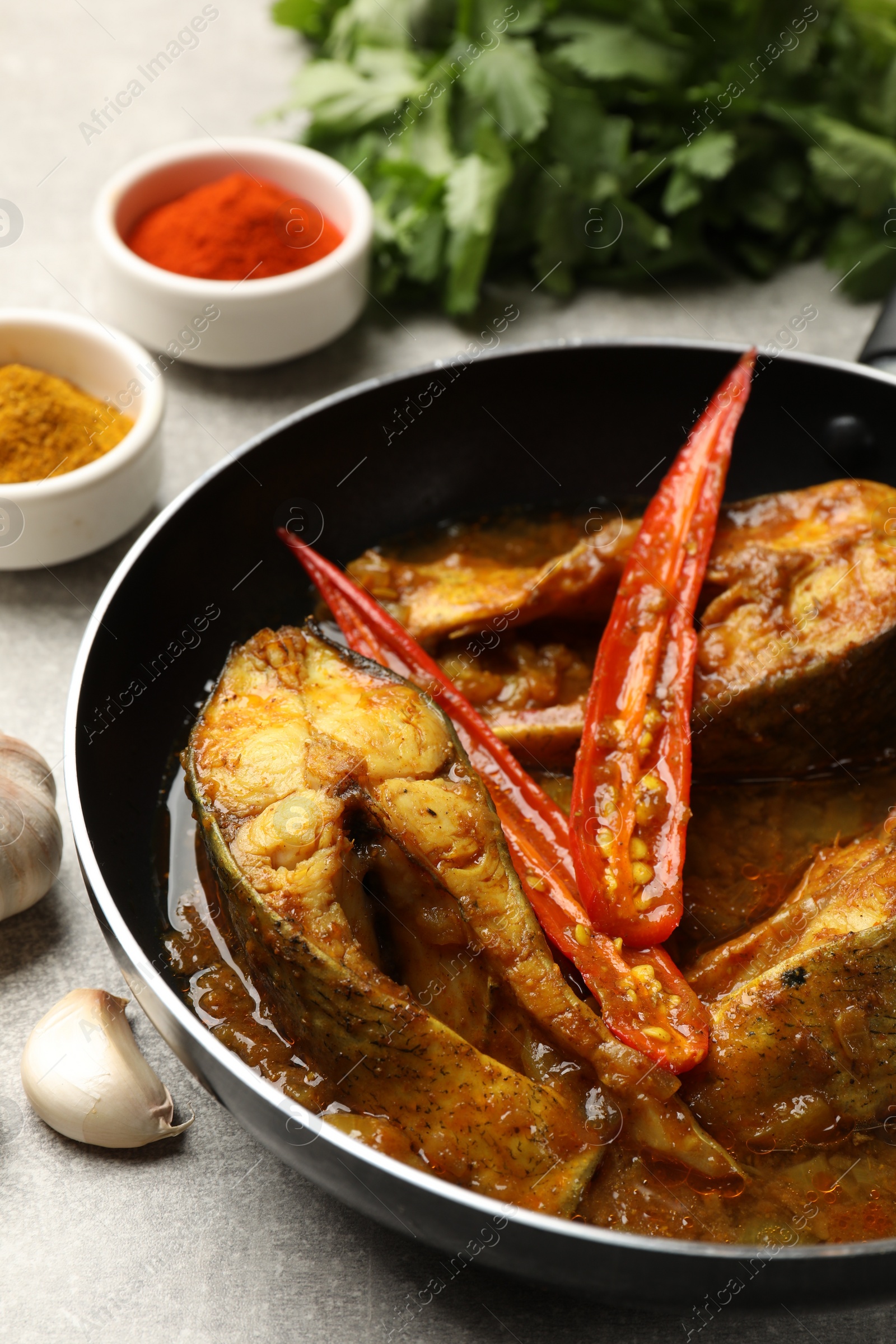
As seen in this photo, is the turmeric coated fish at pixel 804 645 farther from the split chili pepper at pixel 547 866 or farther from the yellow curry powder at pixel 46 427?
the yellow curry powder at pixel 46 427

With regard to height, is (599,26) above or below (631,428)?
above

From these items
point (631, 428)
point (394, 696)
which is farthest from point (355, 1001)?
point (631, 428)

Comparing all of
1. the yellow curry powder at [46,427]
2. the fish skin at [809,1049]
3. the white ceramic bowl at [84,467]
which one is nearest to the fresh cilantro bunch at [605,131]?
the white ceramic bowl at [84,467]

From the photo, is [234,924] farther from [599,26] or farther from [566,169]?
[599,26]

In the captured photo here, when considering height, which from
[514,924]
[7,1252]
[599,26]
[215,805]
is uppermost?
[599,26]

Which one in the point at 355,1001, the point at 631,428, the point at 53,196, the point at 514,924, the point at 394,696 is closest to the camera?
the point at 355,1001

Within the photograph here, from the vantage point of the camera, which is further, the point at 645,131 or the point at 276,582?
the point at 645,131
